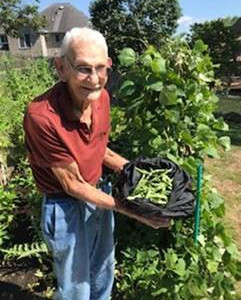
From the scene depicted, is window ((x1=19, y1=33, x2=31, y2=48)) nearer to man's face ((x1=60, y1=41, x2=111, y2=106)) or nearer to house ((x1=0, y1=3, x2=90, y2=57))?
house ((x1=0, y1=3, x2=90, y2=57))

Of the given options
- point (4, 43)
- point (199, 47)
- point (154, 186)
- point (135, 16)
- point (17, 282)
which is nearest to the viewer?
point (154, 186)

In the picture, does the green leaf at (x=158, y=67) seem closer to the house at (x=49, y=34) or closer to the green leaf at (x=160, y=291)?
the green leaf at (x=160, y=291)

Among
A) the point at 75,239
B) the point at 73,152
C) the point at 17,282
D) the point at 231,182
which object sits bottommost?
the point at 231,182

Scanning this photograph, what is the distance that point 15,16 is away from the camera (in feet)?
104

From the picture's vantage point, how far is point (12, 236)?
3213mm

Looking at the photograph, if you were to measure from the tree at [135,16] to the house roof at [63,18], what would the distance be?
1751 cm

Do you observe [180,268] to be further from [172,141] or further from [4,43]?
[4,43]

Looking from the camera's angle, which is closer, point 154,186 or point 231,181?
Answer: point 154,186

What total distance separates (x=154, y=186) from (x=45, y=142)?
1.75ft

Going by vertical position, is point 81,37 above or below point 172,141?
above

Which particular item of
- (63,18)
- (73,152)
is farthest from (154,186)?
(63,18)

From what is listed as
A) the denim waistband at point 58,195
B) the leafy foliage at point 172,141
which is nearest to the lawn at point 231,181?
the leafy foliage at point 172,141

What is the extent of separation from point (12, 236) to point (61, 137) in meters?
1.56

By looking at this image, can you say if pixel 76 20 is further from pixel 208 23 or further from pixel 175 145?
pixel 175 145
